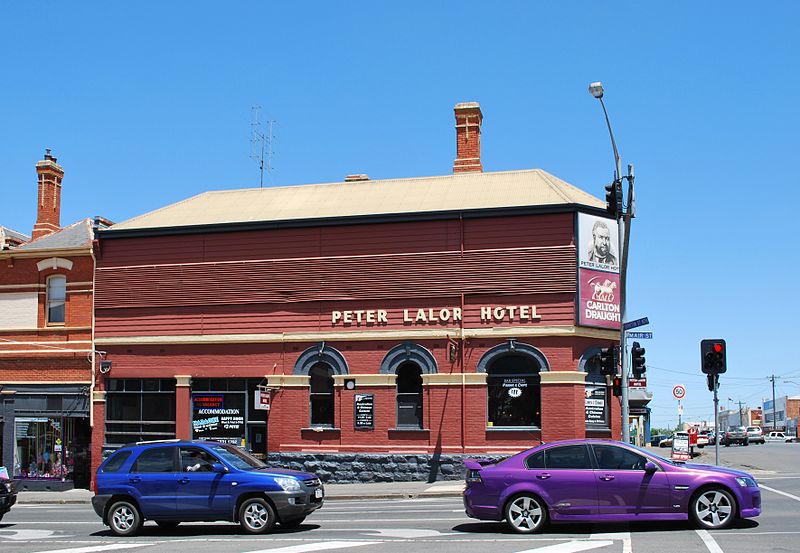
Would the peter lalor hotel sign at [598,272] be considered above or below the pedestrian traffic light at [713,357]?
above

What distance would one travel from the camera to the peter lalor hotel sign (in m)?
26.9

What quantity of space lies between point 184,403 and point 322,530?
14.0 meters

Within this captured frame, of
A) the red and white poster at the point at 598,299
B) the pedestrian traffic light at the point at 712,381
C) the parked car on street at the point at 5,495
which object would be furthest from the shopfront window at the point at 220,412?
the pedestrian traffic light at the point at 712,381

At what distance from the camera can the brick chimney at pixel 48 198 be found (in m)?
34.7

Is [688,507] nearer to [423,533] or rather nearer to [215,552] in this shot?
[423,533]

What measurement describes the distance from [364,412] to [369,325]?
8.35 feet

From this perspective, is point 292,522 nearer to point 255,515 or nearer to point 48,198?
point 255,515

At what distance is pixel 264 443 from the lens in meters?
28.9

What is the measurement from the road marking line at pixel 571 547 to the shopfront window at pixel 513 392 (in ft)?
44.5

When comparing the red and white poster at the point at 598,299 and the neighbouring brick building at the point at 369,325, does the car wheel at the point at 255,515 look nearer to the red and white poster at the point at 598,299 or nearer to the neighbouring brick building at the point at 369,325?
the neighbouring brick building at the point at 369,325

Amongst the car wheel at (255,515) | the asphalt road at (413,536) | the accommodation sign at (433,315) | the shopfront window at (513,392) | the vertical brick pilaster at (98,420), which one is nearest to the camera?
the asphalt road at (413,536)

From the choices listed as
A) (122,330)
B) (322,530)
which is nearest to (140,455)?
(322,530)

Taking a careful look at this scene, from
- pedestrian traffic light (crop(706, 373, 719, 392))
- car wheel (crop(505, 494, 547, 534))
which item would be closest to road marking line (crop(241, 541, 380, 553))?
car wheel (crop(505, 494, 547, 534))

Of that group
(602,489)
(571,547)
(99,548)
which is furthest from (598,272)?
(99,548)
